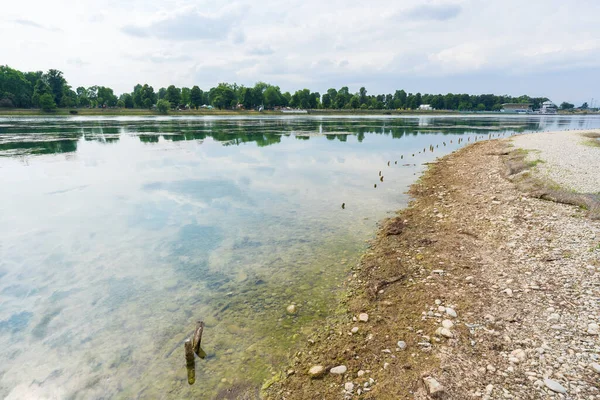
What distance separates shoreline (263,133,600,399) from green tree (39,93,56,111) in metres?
169

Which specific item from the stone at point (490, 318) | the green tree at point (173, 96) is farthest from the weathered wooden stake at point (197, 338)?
the green tree at point (173, 96)

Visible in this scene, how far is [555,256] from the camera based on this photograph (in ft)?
34.0

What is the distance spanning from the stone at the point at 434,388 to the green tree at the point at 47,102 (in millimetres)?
174628

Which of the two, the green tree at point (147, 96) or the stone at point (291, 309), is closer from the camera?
the stone at point (291, 309)

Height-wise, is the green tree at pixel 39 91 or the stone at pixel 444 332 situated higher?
the green tree at pixel 39 91

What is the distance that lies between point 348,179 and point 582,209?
16250mm

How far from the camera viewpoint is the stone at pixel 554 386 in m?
5.33

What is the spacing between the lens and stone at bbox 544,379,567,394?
210 inches

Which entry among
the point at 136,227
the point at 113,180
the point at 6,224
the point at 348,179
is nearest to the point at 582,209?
the point at 348,179

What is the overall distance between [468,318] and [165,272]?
35.2 ft

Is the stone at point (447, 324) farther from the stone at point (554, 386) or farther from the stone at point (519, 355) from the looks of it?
the stone at point (554, 386)

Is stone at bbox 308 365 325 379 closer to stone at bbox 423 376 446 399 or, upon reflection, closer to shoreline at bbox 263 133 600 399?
shoreline at bbox 263 133 600 399

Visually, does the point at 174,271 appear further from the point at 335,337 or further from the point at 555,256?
the point at 555,256

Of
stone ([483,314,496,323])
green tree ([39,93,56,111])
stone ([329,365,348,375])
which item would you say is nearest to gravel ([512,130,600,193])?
stone ([483,314,496,323])
